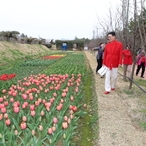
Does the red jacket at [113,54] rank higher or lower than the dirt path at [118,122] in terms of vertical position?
higher

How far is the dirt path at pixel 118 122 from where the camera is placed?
369 cm

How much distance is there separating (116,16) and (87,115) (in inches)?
443

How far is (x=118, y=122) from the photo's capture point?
14.6 feet

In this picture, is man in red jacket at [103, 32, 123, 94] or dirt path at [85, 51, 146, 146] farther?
man in red jacket at [103, 32, 123, 94]

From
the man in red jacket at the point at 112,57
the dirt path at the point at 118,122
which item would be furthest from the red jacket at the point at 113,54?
the dirt path at the point at 118,122

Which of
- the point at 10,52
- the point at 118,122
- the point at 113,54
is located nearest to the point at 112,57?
the point at 113,54

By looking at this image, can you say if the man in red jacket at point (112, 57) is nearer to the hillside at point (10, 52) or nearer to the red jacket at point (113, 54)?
the red jacket at point (113, 54)

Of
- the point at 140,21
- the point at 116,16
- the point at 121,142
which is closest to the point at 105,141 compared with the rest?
the point at 121,142

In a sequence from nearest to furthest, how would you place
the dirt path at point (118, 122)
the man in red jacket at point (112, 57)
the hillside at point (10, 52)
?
the dirt path at point (118, 122), the man in red jacket at point (112, 57), the hillside at point (10, 52)

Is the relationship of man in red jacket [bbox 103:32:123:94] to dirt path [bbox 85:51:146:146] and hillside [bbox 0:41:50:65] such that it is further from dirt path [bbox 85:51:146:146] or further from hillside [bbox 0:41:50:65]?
hillside [bbox 0:41:50:65]

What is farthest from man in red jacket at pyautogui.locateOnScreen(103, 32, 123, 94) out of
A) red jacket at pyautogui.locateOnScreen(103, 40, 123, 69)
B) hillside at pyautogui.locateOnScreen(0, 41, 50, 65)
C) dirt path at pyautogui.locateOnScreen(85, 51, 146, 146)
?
hillside at pyautogui.locateOnScreen(0, 41, 50, 65)

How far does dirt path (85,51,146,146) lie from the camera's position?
3.69 m

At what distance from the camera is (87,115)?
505 cm

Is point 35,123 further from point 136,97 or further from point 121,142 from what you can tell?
point 136,97
